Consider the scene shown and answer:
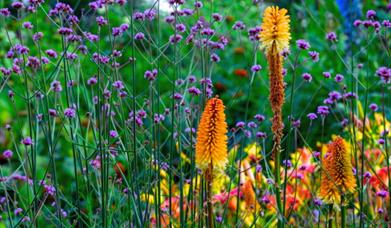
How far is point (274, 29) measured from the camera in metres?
2.46

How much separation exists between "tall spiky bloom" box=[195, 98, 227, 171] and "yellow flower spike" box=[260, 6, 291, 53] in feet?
0.84

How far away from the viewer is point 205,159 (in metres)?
2.36

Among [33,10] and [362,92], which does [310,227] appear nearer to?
[33,10]

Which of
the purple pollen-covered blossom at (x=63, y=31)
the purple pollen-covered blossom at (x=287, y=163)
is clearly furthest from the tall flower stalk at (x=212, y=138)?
the purple pollen-covered blossom at (x=63, y=31)

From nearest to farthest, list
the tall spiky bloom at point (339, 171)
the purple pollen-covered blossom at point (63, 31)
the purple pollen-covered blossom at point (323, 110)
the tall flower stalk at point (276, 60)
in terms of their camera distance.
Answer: the tall flower stalk at point (276, 60) < the tall spiky bloom at point (339, 171) < the purple pollen-covered blossom at point (63, 31) < the purple pollen-covered blossom at point (323, 110)

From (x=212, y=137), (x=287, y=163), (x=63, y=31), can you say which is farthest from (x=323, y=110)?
(x=63, y=31)

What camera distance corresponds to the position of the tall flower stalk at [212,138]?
2328 mm

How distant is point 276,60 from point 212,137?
12.1 inches

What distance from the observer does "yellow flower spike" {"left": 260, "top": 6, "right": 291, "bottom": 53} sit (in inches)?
95.1

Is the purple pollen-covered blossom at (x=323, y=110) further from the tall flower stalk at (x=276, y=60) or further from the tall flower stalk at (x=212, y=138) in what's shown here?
the tall flower stalk at (x=212, y=138)

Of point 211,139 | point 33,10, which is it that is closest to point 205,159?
point 211,139

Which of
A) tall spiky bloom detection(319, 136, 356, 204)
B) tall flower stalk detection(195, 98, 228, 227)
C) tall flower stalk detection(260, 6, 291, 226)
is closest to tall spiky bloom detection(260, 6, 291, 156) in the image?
tall flower stalk detection(260, 6, 291, 226)

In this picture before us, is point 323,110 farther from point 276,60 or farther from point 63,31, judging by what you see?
point 63,31

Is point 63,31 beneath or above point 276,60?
above
